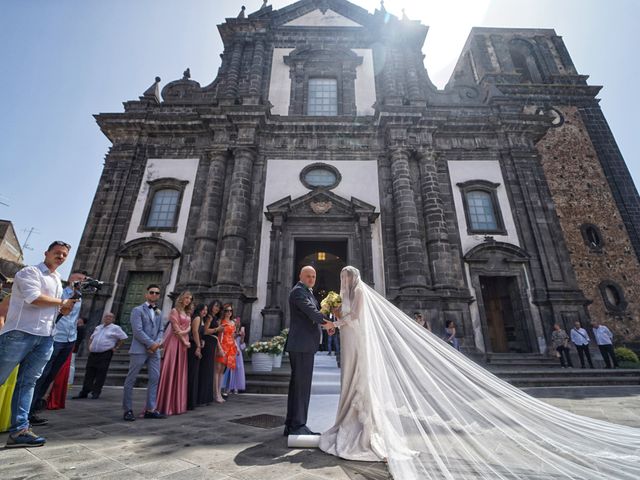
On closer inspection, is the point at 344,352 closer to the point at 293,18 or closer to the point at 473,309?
the point at 473,309

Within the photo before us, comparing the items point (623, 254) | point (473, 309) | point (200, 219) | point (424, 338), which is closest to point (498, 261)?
point (473, 309)

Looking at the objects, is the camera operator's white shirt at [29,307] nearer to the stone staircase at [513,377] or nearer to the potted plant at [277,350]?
the stone staircase at [513,377]

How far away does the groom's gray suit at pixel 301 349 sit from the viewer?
12.0 feet

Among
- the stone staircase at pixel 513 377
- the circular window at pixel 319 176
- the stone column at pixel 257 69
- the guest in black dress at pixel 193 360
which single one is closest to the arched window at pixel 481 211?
the stone staircase at pixel 513 377

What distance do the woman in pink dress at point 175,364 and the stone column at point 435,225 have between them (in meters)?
8.91

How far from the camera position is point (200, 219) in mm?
12375

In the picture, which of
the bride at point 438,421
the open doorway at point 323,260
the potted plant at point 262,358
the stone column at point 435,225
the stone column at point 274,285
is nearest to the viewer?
the bride at point 438,421

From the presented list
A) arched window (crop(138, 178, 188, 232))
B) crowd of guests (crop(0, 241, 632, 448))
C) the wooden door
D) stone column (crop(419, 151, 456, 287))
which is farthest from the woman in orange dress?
the wooden door

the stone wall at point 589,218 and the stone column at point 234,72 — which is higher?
the stone column at point 234,72

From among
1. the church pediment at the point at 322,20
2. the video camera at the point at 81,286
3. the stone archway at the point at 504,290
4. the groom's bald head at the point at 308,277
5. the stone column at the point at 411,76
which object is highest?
the church pediment at the point at 322,20

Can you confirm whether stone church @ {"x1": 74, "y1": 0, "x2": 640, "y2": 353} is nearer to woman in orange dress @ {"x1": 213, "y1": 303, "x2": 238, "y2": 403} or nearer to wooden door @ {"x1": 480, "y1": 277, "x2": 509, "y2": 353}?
wooden door @ {"x1": 480, "y1": 277, "x2": 509, "y2": 353}

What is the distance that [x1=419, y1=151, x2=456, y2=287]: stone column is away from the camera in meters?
11.5

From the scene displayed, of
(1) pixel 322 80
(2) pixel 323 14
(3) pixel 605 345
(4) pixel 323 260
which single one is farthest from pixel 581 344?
(2) pixel 323 14

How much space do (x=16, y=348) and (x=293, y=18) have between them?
66.7 ft
